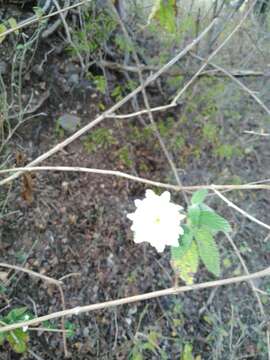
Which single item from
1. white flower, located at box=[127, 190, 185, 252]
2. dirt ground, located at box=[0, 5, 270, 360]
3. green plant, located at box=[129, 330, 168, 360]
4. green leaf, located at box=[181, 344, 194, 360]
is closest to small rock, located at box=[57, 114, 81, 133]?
dirt ground, located at box=[0, 5, 270, 360]

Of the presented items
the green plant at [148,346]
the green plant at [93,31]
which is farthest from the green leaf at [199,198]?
the green plant at [93,31]

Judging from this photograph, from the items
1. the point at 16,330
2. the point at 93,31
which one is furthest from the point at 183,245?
the point at 93,31

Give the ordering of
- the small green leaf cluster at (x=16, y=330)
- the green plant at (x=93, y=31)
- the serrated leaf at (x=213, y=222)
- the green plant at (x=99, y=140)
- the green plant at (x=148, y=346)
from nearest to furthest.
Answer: the serrated leaf at (x=213, y=222) → the small green leaf cluster at (x=16, y=330) → the green plant at (x=148, y=346) → the green plant at (x=93, y=31) → the green plant at (x=99, y=140)

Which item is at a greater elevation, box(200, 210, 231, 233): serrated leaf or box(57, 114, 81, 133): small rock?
box(200, 210, 231, 233): serrated leaf

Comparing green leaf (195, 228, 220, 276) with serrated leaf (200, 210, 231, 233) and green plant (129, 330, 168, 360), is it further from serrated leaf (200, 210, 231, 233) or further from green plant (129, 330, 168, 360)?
green plant (129, 330, 168, 360)

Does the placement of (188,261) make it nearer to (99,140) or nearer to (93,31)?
(99,140)

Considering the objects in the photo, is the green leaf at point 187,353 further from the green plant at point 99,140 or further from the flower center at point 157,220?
the flower center at point 157,220

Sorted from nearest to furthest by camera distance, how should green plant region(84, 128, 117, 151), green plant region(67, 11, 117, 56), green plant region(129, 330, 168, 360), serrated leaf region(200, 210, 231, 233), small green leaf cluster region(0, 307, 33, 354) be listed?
1. serrated leaf region(200, 210, 231, 233)
2. small green leaf cluster region(0, 307, 33, 354)
3. green plant region(129, 330, 168, 360)
4. green plant region(67, 11, 117, 56)
5. green plant region(84, 128, 117, 151)

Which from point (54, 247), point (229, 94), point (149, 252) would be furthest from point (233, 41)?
point (54, 247)
